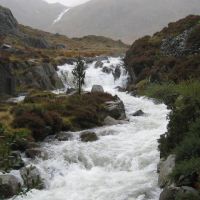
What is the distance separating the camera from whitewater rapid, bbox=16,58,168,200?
16381mm

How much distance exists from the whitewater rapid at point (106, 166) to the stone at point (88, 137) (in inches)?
13.0

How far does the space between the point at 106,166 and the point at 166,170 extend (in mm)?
4503

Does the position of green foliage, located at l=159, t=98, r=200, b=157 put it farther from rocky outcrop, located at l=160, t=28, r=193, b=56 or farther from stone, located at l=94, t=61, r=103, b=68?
stone, located at l=94, t=61, r=103, b=68

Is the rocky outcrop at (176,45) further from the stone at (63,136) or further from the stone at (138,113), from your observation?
the stone at (63,136)

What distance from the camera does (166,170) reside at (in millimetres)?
16078

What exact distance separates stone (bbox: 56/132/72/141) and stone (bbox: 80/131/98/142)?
0.75 metres

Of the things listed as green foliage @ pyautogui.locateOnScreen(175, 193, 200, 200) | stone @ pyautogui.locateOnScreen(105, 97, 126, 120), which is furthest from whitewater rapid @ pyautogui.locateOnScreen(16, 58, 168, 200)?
stone @ pyautogui.locateOnScreen(105, 97, 126, 120)

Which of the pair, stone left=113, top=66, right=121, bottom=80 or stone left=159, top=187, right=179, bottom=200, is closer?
stone left=159, top=187, right=179, bottom=200

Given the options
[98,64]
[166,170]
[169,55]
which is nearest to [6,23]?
[98,64]

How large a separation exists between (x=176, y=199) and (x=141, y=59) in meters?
40.5

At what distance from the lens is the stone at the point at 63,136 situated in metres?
24.6

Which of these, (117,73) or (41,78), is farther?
(117,73)

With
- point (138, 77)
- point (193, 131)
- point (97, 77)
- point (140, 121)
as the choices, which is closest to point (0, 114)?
point (140, 121)

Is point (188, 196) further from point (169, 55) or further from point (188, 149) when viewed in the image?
point (169, 55)
